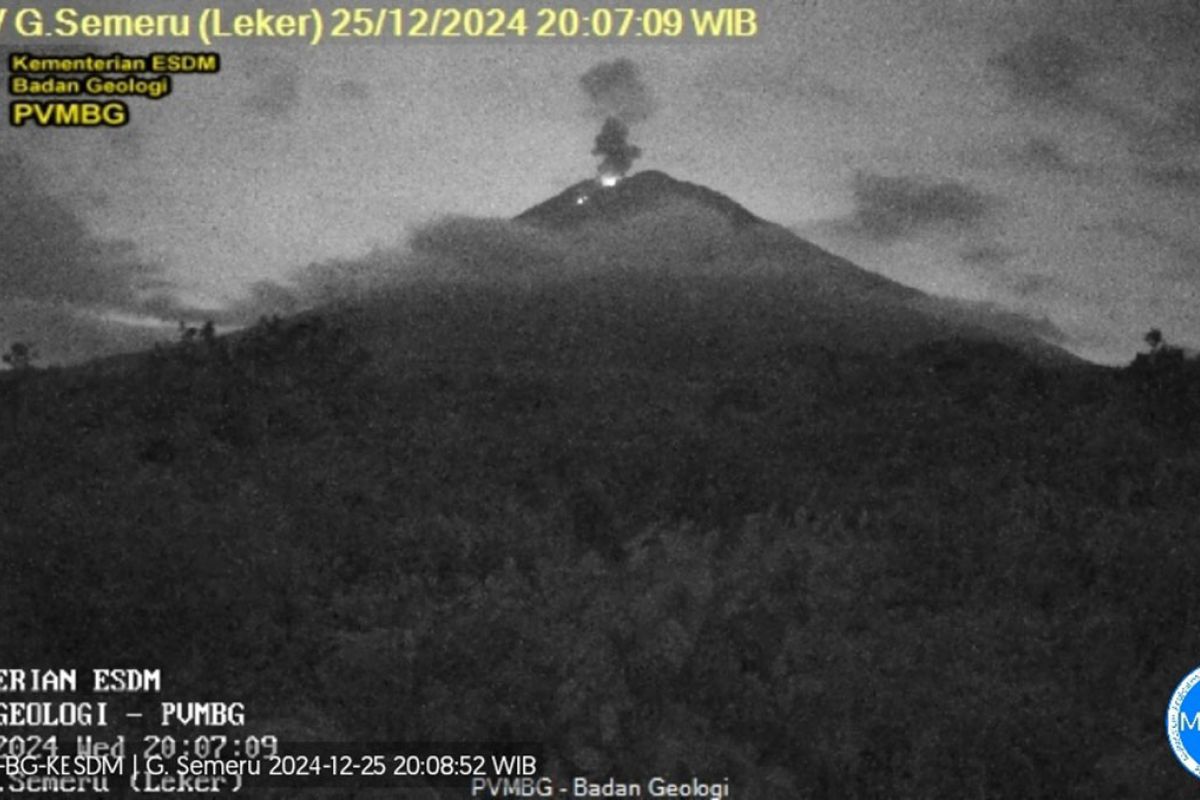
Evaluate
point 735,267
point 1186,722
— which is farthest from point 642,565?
point 735,267

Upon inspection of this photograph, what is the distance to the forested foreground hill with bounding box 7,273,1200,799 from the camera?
894 centimetres

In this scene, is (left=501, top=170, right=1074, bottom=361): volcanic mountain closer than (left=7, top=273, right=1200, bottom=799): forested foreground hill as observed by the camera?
No

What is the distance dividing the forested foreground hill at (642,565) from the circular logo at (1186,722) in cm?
24

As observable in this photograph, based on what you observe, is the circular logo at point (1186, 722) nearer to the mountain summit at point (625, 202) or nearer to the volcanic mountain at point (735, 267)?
the volcanic mountain at point (735, 267)

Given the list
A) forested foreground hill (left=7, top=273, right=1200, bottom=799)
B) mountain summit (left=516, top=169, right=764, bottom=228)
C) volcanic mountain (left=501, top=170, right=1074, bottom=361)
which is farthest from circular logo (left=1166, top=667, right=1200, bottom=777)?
mountain summit (left=516, top=169, right=764, bottom=228)

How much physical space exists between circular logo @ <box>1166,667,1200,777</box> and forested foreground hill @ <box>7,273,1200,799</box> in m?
0.24

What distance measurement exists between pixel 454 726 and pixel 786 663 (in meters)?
3.24

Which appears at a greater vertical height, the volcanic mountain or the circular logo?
the volcanic mountain

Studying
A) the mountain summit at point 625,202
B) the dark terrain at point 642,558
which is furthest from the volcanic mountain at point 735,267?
the dark terrain at point 642,558

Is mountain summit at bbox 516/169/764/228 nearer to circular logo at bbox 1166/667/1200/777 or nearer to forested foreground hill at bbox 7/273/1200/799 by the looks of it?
forested foreground hill at bbox 7/273/1200/799

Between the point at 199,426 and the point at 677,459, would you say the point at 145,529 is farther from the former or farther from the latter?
the point at 677,459

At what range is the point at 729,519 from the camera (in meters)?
14.5

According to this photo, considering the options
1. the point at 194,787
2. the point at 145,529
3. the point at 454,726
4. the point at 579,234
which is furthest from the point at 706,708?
the point at 579,234

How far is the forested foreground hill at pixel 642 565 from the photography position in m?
8.94
